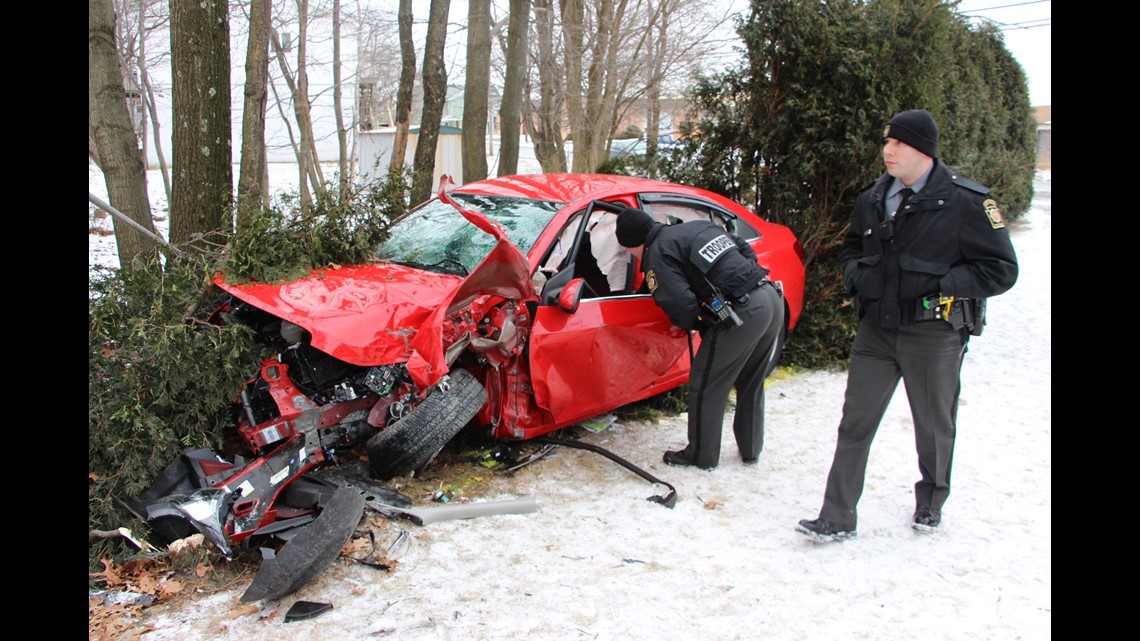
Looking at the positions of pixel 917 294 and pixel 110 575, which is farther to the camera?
pixel 917 294

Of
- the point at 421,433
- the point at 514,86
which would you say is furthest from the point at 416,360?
the point at 514,86

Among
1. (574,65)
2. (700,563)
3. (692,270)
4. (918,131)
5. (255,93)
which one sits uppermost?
(574,65)

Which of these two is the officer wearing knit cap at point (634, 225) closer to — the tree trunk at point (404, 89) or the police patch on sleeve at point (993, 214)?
the police patch on sleeve at point (993, 214)

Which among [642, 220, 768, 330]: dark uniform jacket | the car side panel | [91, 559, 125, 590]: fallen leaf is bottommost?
[91, 559, 125, 590]: fallen leaf

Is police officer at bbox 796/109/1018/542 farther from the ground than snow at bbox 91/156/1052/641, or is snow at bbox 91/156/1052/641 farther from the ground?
police officer at bbox 796/109/1018/542

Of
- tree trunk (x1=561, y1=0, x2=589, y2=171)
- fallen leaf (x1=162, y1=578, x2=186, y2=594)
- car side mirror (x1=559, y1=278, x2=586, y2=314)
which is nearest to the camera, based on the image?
fallen leaf (x1=162, y1=578, x2=186, y2=594)

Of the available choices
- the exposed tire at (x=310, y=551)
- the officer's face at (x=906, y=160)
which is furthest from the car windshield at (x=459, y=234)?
the officer's face at (x=906, y=160)

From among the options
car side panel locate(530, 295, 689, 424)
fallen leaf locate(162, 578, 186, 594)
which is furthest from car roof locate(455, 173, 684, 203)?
fallen leaf locate(162, 578, 186, 594)

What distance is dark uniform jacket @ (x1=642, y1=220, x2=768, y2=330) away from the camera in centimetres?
417

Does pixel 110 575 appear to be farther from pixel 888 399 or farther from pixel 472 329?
pixel 888 399

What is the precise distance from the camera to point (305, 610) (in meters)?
2.99

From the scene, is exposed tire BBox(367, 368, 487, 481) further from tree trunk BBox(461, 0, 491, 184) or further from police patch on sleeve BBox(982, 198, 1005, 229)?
tree trunk BBox(461, 0, 491, 184)

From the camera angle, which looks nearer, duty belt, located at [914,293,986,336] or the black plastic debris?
the black plastic debris

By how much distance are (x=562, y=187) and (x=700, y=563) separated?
2.46m
